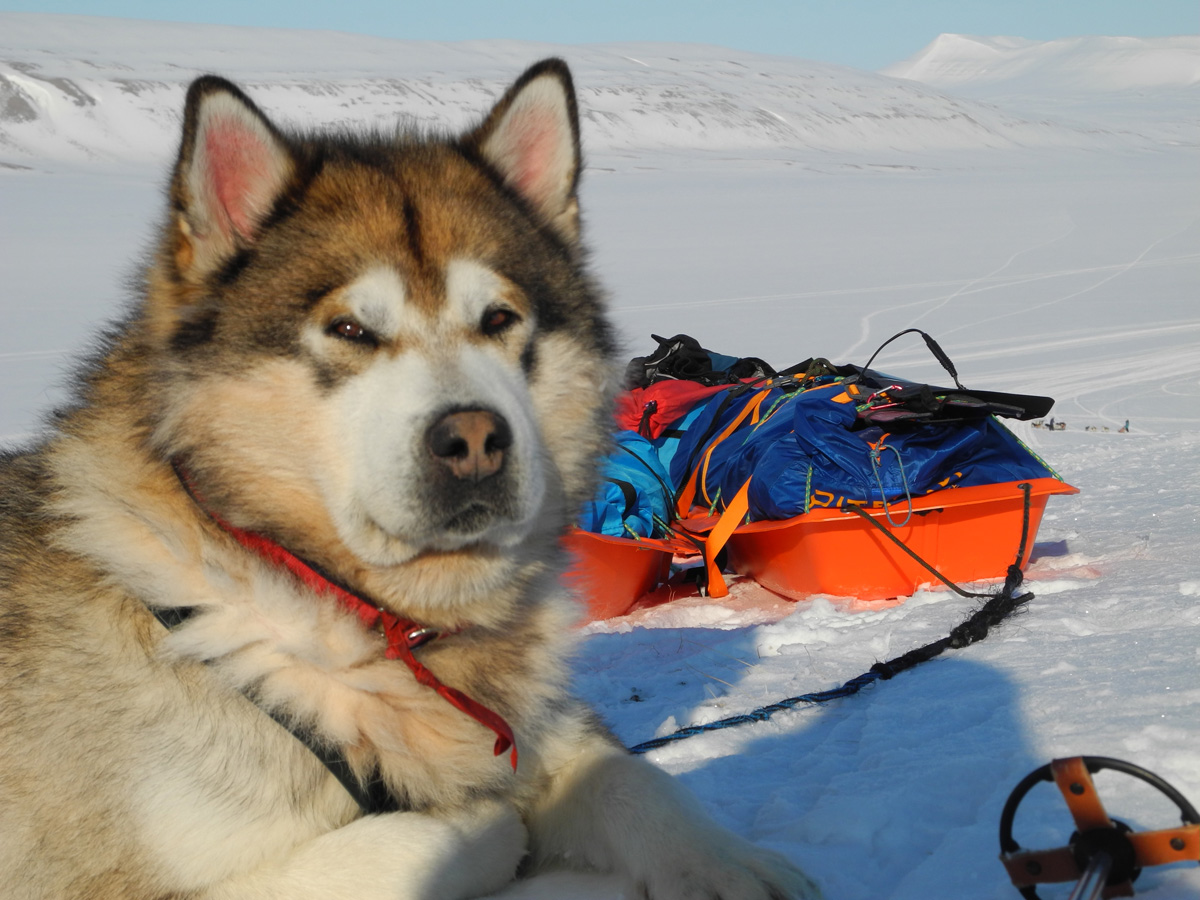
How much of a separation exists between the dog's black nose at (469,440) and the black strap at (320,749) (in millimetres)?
620

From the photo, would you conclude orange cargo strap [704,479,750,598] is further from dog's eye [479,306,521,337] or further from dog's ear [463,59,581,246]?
dog's eye [479,306,521,337]

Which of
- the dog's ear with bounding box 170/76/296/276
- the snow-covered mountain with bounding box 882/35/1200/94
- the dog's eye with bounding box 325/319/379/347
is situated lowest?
the dog's eye with bounding box 325/319/379/347

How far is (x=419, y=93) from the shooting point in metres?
52.0

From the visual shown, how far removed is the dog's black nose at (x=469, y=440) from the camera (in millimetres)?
1984

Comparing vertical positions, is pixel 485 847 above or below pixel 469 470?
below

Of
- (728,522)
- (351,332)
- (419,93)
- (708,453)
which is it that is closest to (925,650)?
(728,522)

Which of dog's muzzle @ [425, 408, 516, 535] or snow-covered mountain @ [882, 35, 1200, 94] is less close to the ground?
snow-covered mountain @ [882, 35, 1200, 94]

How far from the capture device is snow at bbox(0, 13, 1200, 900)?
2514mm

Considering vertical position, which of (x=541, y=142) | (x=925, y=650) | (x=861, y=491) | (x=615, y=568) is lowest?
(x=615, y=568)

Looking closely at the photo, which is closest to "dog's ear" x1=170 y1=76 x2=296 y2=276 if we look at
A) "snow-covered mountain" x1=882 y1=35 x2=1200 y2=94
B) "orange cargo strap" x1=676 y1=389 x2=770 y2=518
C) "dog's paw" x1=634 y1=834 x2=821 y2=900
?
"dog's paw" x1=634 y1=834 x2=821 y2=900

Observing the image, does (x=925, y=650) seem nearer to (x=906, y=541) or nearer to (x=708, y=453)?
(x=906, y=541)

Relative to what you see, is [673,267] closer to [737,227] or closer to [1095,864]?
[737,227]

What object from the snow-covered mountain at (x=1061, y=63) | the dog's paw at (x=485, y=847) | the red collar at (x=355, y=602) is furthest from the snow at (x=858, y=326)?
the snow-covered mountain at (x=1061, y=63)

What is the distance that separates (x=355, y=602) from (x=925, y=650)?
89.2 inches
